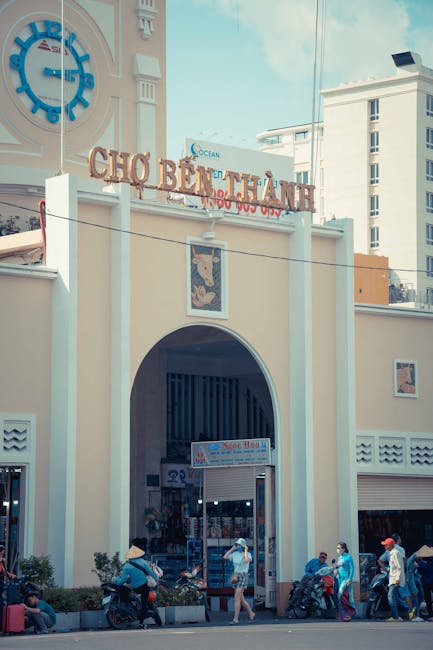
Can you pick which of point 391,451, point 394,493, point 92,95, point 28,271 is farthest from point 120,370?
point 92,95

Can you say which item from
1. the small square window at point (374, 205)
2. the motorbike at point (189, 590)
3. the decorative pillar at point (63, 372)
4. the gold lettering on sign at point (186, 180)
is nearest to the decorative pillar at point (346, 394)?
the gold lettering on sign at point (186, 180)

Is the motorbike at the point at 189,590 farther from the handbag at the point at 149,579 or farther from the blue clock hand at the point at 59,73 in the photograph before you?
the blue clock hand at the point at 59,73

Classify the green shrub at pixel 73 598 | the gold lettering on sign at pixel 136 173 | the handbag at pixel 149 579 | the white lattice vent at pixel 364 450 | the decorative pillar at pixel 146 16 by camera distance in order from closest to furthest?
the handbag at pixel 149 579 < the green shrub at pixel 73 598 < the gold lettering on sign at pixel 136 173 < the white lattice vent at pixel 364 450 < the decorative pillar at pixel 146 16

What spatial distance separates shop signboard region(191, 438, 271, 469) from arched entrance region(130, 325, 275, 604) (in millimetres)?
324

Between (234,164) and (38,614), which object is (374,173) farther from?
(38,614)

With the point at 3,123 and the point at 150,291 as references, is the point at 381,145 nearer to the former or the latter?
the point at 3,123

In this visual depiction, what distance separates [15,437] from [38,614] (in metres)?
3.89

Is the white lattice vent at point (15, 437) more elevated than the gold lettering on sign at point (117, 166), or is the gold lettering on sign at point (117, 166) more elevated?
the gold lettering on sign at point (117, 166)

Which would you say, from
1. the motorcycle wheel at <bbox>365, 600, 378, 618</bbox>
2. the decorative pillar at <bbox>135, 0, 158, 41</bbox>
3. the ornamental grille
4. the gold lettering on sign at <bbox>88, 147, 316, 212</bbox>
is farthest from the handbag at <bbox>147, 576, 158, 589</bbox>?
the decorative pillar at <bbox>135, 0, 158, 41</bbox>

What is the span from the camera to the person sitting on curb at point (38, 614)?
83.8 feet

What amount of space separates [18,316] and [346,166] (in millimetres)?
68917

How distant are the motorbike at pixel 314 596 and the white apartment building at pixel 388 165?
5973cm

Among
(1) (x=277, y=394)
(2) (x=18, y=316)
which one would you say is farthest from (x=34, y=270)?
(1) (x=277, y=394)

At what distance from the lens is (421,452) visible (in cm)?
3509
